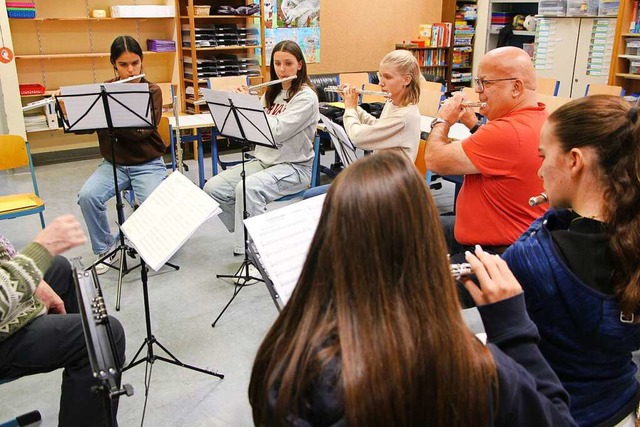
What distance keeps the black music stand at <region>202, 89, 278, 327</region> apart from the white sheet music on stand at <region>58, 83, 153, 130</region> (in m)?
0.36

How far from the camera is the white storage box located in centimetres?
546

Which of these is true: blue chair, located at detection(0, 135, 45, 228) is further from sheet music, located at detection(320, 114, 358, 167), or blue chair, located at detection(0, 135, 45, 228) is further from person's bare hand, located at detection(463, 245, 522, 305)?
person's bare hand, located at detection(463, 245, 522, 305)

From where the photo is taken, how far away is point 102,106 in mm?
2982

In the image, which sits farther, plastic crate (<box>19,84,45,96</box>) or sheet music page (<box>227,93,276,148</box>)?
plastic crate (<box>19,84,45,96</box>)

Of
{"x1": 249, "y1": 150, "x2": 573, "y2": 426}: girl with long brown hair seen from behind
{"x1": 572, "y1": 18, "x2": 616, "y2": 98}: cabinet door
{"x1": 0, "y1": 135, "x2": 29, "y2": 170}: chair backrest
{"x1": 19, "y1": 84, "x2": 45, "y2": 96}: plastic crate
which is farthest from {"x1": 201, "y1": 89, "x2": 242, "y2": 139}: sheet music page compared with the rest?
{"x1": 572, "y1": 18, "x2": 616, "y2": 98}: cabinet door

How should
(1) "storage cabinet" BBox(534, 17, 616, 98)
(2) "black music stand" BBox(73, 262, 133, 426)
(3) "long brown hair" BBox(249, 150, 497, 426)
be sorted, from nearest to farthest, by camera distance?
(3) "long brown hair" BBox(249, 150, 497, 426), (2) "black music stand" BBox(73, 262, 133, 426), (1) "storage cabinet" BBox(534, 17, 616, 98)

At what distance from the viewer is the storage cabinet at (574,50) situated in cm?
592

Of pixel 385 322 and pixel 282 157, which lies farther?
pixel 282 157

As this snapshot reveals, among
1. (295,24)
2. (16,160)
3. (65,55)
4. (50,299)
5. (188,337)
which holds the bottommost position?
(188,337)

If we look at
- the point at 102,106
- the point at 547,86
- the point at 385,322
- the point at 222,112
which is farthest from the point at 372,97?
the point at 385,322

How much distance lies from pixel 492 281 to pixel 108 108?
2.53 m

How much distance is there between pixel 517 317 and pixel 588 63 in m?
6.04

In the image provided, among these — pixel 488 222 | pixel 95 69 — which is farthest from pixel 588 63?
pixel 95 69

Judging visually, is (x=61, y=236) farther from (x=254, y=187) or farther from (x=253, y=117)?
(x=254, y=187)
